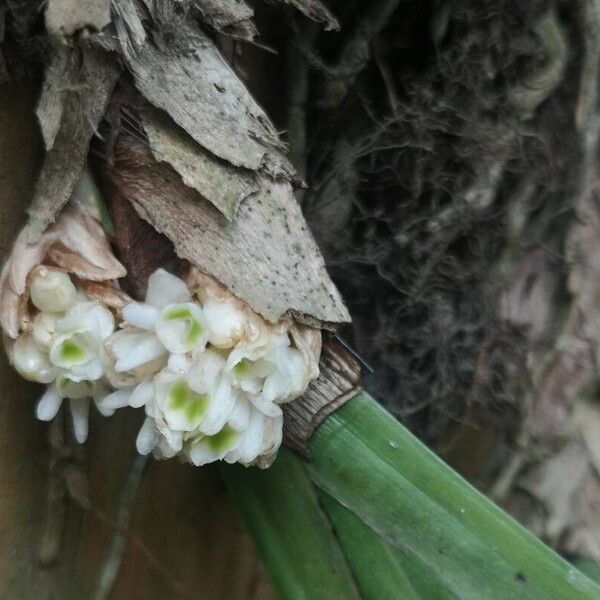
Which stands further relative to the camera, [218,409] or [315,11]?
[315,11]

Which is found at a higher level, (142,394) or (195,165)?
(195,165)

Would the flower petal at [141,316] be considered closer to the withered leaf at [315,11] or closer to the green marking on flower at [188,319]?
the green marking on flower at [188,319]

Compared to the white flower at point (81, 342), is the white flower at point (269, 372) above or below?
above

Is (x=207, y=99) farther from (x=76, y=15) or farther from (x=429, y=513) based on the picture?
(x=429, y=513)

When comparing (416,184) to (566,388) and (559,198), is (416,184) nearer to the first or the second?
(559,198)

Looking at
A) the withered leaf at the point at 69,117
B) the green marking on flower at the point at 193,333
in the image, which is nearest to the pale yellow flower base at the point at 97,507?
the withered leaf at the point at 69,117

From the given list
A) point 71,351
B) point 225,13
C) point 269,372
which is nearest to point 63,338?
point 71,351

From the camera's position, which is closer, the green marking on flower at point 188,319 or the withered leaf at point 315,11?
the green marking on flower at point 188,319

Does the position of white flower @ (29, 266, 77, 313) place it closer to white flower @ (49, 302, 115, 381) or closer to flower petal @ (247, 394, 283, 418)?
white flower @ (49, 302, 115, 381)
